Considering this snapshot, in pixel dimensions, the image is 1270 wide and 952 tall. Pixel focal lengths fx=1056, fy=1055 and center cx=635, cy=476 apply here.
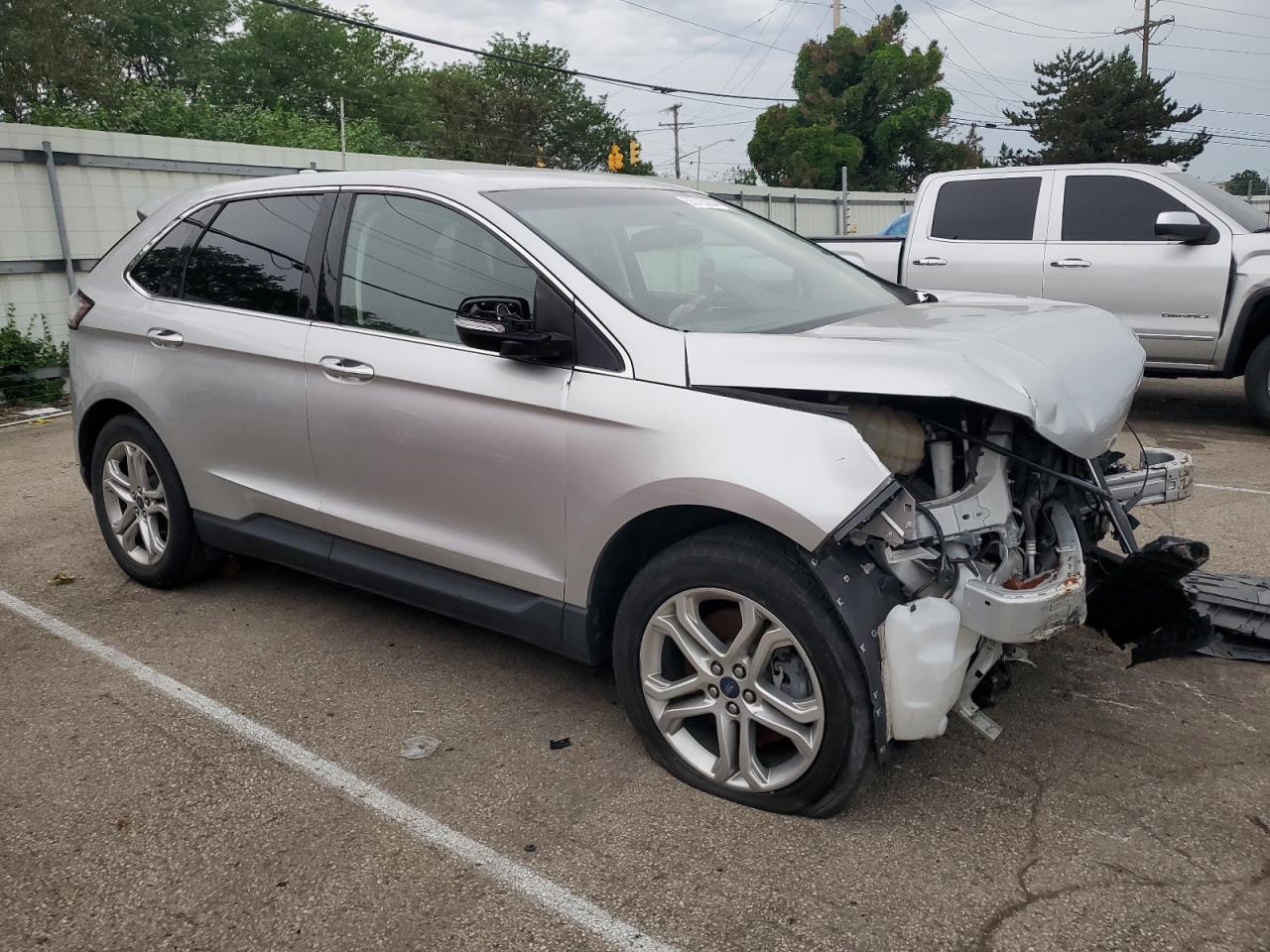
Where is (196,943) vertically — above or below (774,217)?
below

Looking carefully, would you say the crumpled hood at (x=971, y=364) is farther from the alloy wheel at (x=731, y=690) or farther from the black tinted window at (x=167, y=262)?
the black tinted window at (x=167, y=262)

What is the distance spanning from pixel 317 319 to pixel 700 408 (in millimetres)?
1764

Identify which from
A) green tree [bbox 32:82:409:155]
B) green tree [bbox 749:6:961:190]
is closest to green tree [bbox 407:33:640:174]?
green tree [bbox 749:6:961:190]

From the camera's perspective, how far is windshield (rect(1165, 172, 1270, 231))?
7906mm

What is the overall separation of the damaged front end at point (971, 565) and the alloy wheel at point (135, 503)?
3.21m

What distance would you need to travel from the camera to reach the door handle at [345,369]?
12.3ft

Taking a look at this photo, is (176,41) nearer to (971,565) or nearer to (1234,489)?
(1234,489)

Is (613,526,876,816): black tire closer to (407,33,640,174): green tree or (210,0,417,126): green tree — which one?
(407,33,640,174): green tree

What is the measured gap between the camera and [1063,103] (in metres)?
59.5

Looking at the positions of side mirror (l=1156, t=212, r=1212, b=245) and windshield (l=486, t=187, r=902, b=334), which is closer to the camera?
windshield (l=486, t=187, r=902, b=334)

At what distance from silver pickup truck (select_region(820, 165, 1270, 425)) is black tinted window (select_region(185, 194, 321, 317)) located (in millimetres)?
4500

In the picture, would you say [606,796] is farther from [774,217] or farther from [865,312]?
[774,217]

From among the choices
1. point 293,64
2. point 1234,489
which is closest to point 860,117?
point 293,64

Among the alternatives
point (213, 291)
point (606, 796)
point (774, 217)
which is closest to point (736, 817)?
point (606, 796)
